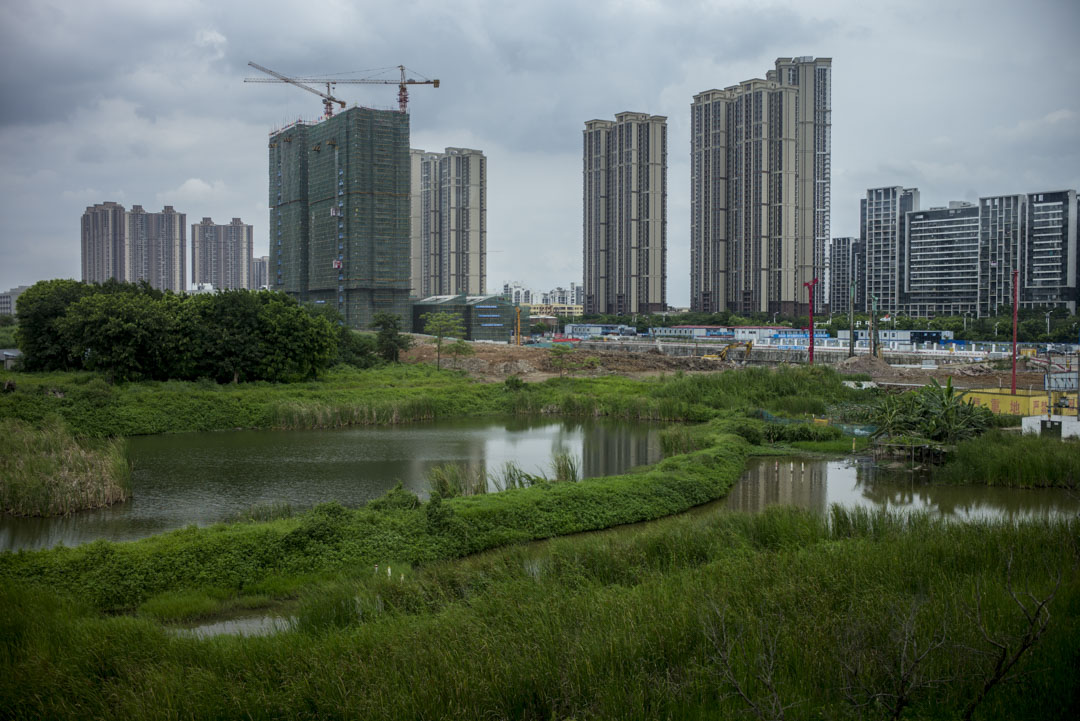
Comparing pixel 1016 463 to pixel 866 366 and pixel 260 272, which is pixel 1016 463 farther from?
pixel 260 272

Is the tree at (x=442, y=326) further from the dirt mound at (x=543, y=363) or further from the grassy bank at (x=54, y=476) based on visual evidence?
the grassy bank at (x=54, y=476)

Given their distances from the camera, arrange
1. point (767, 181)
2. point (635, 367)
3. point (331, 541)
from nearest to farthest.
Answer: point (331, 541) → point (635, 367) → point (767, 181)

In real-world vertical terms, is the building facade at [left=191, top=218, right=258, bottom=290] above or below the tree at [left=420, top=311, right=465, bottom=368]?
above

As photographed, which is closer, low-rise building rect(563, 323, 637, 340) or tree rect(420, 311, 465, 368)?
tree rect(420, 311, 465, 368)

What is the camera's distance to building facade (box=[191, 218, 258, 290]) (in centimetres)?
9781

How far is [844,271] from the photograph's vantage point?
8594 cm

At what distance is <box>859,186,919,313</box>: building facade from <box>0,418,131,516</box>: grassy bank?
233ft

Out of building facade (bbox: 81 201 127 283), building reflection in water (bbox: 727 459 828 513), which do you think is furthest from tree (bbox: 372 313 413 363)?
building facade (bbox: 81 201 127 283)

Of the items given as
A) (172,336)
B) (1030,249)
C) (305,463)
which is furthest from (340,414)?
(1030,249)

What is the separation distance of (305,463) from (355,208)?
4275 cm

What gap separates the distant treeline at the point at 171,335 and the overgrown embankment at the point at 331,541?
18.6 m

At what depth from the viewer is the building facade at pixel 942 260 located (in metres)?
67.3

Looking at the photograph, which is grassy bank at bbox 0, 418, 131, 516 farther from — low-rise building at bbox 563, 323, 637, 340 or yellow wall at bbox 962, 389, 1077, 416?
low-rise building at bbox 563, 323, 637, 340

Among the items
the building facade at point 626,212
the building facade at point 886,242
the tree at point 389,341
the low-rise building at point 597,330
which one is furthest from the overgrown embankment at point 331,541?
the building facade at point 886,242
